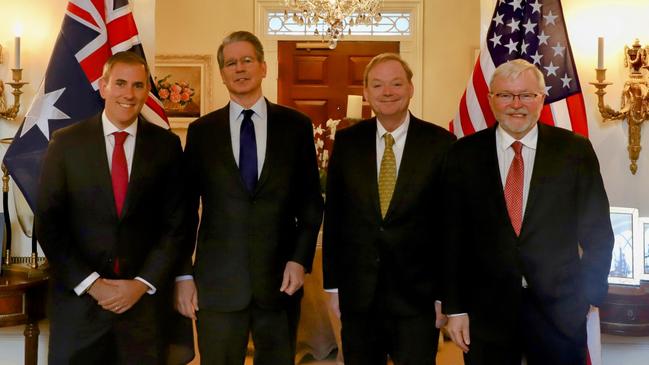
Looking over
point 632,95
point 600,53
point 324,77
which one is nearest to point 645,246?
point 632,95

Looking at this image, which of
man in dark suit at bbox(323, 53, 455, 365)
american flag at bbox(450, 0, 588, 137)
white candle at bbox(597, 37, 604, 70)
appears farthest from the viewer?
white candle at bbox(597, 37, 604, 70)

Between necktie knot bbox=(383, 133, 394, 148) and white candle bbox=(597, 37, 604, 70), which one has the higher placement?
white candle bbox=(597, 37, 604, 70)

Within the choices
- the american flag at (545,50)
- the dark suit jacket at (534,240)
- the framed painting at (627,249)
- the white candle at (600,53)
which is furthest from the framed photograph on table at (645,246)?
the dark suit jacket at (534,240)

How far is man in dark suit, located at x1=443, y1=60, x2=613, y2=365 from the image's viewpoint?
225 centimetres

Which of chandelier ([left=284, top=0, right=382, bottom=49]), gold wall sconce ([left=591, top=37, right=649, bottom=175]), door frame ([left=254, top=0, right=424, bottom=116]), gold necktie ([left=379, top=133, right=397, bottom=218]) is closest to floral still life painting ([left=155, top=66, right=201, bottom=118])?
door frame ([left=254, top=0, right=424, bottom=116])

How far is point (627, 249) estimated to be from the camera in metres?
3.33

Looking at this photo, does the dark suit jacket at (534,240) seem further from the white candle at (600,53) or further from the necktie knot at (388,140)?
the white candle at (600,53)

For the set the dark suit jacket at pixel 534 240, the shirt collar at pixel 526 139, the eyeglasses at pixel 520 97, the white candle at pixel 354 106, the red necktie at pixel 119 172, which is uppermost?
the white candle at pixel 354 106

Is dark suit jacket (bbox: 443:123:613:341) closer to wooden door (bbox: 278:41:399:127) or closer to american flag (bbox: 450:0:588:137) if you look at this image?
american flag (bbox: 450:0:588:137)

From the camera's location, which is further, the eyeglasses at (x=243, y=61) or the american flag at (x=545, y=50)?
the american flag at (x=545, y=50)

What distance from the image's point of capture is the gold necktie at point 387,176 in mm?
2494

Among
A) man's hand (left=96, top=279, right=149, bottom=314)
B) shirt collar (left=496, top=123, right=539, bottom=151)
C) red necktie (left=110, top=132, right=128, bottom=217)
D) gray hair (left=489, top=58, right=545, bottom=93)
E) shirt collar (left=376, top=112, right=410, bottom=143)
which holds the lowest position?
man's hand (left=96, top=279, right=149, bottom=314)

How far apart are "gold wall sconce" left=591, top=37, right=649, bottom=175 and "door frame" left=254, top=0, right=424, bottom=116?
11.2 feet

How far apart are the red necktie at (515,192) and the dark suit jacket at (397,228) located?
0.27m
